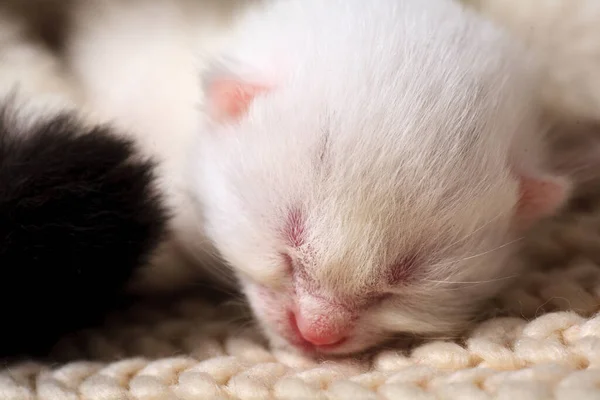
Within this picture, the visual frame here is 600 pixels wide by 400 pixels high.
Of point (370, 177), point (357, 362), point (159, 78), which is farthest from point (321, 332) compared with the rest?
point (159, 78)

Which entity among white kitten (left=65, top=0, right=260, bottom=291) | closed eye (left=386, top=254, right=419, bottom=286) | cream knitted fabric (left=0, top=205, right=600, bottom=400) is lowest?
cream knitted fabric (left=0, top=205, right=600, bottom=400)

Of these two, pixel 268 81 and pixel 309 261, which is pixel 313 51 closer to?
pixel 268 81

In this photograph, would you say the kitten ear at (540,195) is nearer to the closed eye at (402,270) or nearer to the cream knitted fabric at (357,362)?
the cream knitted fabric at (357,362)

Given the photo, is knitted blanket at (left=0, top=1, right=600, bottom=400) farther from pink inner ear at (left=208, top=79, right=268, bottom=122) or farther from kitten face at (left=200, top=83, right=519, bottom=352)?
pink inner ear at (left=208, top=79, right=268, bottom=122)

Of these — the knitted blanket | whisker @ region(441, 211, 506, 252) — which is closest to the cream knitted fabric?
the knitted blanket

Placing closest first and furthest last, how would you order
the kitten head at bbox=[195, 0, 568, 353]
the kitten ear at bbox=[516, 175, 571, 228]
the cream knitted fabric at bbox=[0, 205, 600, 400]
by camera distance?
the cream knitted fabric at bbox=[0, 205, 600, 400] < the kitten head at bbox=[195, 0, 568, 353] < the kitten ear at bbox=[516, 175, 571, 228]
